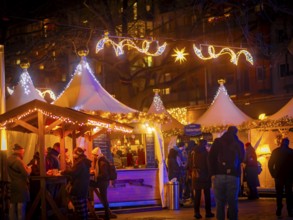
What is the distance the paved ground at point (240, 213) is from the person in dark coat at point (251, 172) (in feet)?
→ 6.39

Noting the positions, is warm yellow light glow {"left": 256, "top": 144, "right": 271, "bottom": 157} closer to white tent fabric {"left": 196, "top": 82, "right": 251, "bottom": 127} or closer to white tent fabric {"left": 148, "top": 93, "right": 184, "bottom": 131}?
white tent fabric {"left": 196, "top": 82, "right": 251, "bottom": 127}

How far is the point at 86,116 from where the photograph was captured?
15.0 metres

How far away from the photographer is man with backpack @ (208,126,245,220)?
12.0 metres

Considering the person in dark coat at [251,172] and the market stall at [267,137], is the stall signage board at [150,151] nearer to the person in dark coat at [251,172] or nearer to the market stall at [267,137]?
the person in dark coat at [251,172]

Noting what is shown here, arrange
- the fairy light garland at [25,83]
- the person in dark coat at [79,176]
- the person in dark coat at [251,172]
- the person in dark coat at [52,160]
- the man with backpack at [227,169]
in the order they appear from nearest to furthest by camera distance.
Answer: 1. the man with backpack at [227,169]
2. the person in dark coat at [79,176]
3. the person in dark coat at [52,160]
4. the person in dark coat at [251,172]
5. the fairy light garland at [25,83]

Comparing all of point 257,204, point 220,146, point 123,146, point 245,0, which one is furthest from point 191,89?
point 220,146

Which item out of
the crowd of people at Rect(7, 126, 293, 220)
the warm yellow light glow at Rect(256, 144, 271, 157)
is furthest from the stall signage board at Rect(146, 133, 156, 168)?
the warm yellow light glow at Rect(256, 144, 271, 157)

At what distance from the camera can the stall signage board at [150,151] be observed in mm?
21467

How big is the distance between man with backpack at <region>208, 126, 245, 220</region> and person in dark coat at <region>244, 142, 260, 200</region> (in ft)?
36.0

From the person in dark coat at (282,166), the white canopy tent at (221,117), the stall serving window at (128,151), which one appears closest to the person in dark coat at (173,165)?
the stall serving window at (128,151)

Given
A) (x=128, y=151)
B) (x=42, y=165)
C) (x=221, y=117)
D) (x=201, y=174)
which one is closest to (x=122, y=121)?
(x=201, y=174)

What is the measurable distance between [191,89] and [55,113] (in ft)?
146

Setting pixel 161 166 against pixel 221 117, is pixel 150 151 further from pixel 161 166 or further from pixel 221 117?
pixel 221 117

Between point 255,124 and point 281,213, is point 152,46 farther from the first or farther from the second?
point 281,213
